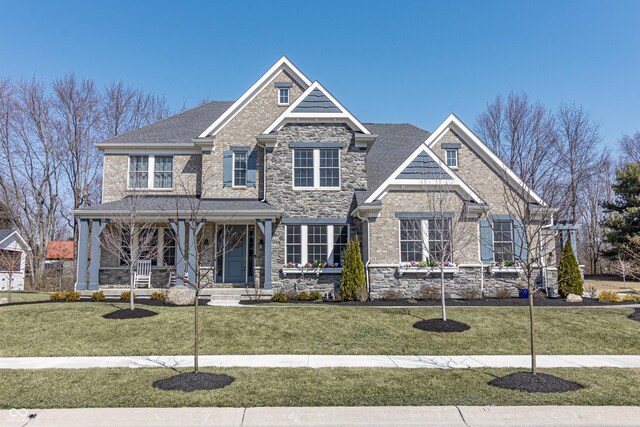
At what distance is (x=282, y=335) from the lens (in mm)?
11453

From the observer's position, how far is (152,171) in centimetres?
2162

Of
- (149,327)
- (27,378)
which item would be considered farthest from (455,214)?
(27,378)

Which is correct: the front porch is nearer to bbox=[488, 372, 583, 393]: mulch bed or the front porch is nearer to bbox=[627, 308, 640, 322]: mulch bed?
bbox=[488, 372, 583, 393]: mulch bed

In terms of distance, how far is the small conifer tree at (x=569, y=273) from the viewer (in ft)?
57.4

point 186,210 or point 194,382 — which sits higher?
point 186,210

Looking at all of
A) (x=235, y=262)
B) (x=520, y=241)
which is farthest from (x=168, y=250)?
(x=520, y=241)

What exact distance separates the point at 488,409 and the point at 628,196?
30.2 m

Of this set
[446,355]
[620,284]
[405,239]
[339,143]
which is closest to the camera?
[446,355]

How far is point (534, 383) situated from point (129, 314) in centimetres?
1028

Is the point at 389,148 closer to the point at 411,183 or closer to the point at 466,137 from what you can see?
A: the point at 466,137

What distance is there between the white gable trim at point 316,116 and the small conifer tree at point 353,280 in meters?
6.10

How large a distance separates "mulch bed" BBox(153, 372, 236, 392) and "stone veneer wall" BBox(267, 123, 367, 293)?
38.5ft

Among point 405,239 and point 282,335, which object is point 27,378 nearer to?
point 282,335

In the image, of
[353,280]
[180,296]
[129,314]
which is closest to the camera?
[129,314]
